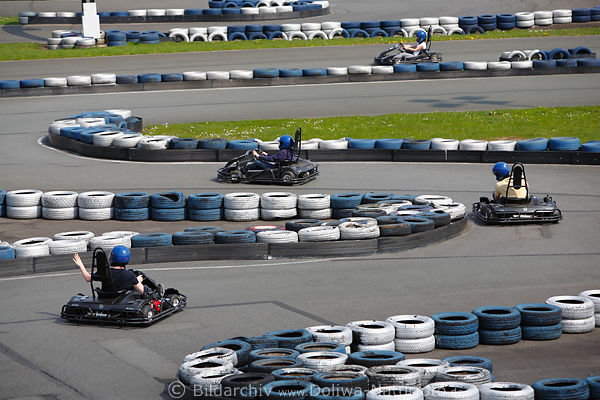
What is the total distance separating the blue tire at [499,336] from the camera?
36.2 feet

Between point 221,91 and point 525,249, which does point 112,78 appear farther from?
point 525,249

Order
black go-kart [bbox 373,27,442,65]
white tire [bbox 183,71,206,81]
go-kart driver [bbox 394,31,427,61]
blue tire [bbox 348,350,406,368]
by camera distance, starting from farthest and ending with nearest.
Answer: black go-kart [bbox 373,27,442,65] < go-kart driver [bbox 394,31,427,61] < white tire [bbox 183,71,206,81] < blue tire [bbox 348,350,406,368]

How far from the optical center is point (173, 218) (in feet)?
57.3

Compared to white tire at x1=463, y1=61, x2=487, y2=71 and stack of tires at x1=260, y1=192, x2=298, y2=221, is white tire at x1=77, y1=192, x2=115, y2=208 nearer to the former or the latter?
stack of tires at x1=260, y1=192, x2=298, y2=221

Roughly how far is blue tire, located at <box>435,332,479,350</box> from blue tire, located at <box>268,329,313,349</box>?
5.26 ft

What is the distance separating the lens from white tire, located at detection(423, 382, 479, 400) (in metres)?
8.59

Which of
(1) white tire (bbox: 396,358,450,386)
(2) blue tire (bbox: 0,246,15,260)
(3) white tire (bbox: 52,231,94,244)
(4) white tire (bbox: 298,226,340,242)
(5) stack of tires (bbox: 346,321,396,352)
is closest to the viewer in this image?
(1) white tire (bbox: 396,358,450,386)

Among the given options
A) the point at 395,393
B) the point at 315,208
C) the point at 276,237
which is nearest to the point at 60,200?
the point at 315,208

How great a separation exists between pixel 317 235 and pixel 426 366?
555 cm

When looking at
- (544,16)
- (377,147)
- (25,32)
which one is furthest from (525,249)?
(25,32)

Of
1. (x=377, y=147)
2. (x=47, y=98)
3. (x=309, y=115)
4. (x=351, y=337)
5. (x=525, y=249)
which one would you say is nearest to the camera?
(x=351, y=337)

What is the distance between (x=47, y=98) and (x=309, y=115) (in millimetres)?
9748

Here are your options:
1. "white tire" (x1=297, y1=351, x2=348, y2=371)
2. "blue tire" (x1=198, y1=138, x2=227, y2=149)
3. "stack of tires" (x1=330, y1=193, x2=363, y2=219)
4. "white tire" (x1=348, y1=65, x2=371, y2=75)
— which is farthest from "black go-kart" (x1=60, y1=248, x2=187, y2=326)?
"white tire" (x1=348, y1=65, x2=371, y2=75)

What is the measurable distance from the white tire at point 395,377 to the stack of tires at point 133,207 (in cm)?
912
